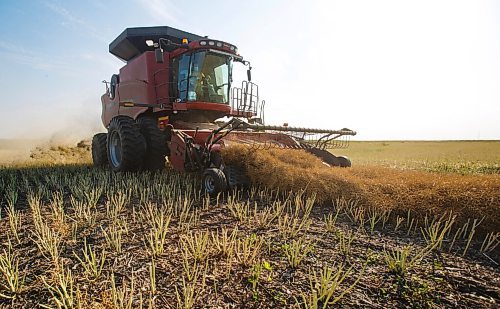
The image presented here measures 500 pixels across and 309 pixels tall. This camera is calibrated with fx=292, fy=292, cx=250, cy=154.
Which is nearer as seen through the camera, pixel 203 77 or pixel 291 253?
pixel 291 253

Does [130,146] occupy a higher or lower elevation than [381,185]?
higher

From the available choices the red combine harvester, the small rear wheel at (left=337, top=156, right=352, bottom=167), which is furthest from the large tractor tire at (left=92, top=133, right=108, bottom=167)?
the small rear wheel at (left=337, top=156, right=352, bottom=167)

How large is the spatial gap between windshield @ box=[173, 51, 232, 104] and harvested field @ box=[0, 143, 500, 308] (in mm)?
2868

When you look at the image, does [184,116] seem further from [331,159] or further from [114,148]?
[331,159]

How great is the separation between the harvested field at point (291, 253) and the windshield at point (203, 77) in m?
2.87

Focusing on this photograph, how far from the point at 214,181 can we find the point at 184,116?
112 inches

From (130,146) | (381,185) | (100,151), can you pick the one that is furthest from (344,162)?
(100,151)

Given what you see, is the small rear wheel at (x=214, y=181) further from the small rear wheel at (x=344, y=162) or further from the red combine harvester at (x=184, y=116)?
the small rear wheel at (x=344, y=162)

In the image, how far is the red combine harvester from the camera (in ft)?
14.8

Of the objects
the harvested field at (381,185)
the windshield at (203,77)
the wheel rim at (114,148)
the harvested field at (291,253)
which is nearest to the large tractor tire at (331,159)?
the harvested field at (381,185)

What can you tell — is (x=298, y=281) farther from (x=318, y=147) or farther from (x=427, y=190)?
(x=318, y=147)

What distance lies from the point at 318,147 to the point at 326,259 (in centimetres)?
393

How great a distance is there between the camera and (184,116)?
249 inches

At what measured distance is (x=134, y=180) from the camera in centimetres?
482
